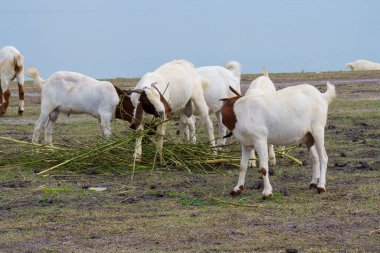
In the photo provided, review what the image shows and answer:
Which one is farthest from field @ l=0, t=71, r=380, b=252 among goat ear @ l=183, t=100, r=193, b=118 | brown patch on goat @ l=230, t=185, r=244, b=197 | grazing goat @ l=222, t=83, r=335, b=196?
goat ear @ l=183, t=100, r=193, b=118

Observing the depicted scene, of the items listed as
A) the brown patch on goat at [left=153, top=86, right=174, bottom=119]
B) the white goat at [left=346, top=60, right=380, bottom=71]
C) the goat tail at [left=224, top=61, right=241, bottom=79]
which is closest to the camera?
the brown patch on goat at [left=153, top=86, right=174, bottom=119]

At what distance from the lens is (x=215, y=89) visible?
51.8 feet

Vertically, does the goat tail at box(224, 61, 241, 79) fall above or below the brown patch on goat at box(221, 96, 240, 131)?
below

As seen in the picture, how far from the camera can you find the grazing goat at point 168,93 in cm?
1296

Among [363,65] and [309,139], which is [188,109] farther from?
[363,65]

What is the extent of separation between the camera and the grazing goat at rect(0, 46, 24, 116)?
2270cm

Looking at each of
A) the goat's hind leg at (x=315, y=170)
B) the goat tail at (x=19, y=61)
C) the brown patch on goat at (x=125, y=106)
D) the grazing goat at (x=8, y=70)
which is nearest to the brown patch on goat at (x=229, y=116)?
the goat's hind leg at (x=315, y=170)

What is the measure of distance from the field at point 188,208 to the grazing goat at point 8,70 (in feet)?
23.7

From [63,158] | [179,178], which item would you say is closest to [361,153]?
[179,178]

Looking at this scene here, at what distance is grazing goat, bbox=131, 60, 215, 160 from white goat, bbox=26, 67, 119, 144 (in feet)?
3.95

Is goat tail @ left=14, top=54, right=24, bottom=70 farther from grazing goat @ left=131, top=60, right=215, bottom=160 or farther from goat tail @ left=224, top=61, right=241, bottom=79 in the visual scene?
grazing goat @ left=131, top=60, right=215, bottom=160

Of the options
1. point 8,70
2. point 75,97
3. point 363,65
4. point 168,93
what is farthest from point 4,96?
point 363,65

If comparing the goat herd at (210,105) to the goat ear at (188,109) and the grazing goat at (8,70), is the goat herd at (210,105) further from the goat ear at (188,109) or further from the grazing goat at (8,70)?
the grazing goat at (8,70)

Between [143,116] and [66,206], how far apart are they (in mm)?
2989
